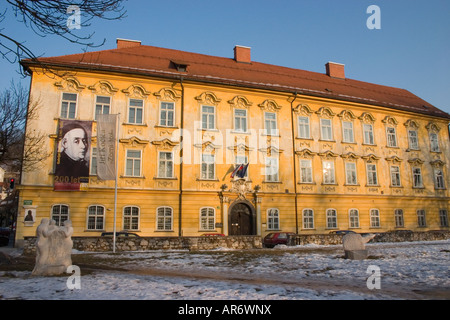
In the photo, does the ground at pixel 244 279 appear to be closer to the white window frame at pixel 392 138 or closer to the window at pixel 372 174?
the window at pixel 372 174

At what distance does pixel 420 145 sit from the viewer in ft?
107

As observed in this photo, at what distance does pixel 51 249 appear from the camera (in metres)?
9.32

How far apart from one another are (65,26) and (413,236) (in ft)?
77.9

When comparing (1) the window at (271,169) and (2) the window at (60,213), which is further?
(1) the window at (271,169)

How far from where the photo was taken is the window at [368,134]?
30.3 m

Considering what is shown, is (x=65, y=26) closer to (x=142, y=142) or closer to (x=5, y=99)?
(x=5, y=99)

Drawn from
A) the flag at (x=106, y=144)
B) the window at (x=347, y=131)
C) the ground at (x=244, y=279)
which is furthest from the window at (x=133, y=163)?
the window at (x=347, y=131)

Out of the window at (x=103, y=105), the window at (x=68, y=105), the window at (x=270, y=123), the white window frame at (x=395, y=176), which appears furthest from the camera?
the white window frame at (x=395, y=176)

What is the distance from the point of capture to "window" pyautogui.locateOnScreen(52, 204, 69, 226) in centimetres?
2181

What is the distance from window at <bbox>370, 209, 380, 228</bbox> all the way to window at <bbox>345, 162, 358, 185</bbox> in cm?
285

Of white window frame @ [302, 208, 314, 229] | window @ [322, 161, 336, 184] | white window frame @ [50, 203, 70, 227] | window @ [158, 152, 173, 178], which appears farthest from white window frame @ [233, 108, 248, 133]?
white window frame @ [50, 203, 70, 227]

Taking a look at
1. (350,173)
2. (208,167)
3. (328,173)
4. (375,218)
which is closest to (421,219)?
(375,218)

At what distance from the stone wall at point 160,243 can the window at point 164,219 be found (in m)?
5.89
